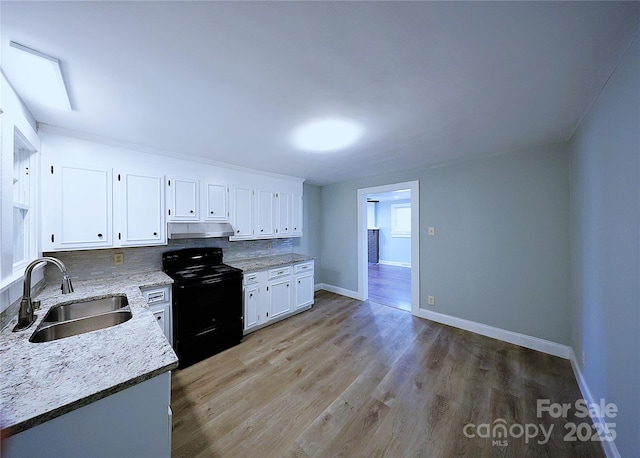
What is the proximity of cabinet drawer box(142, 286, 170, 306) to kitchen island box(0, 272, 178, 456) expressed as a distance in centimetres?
88

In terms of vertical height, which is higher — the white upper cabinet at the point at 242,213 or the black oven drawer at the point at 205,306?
the white upper cabinet at the point at 242,213

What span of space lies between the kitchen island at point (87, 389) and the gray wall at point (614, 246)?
7.45 ft

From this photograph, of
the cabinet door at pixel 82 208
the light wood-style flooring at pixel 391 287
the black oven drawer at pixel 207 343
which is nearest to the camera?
the cabinet door at pixel 82 208

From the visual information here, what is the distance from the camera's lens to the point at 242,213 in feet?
10.6

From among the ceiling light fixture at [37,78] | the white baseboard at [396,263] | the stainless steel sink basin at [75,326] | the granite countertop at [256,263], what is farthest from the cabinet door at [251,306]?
the white baseboard at [396,263]

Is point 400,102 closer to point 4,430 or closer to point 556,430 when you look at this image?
point 4,430

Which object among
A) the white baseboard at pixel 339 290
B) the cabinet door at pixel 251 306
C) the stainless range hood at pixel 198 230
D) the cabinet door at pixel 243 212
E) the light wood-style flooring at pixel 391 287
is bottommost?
the light wood-style flooring at pixel 391 287

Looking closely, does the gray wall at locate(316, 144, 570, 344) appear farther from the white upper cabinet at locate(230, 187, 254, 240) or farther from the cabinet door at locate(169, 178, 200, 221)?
the cabinet door at locate(169, 178, 200, 221)

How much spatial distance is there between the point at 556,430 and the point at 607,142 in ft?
6.51

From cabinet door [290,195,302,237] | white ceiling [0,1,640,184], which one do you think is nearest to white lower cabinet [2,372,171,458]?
white ceiling [0,1,640,184]

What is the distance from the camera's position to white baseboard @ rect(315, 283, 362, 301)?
4.25 metres

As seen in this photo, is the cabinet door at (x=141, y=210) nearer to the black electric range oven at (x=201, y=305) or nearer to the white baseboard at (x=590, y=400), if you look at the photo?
the black electric range oven at (x=201, y=305)

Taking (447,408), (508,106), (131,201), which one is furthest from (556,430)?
(131,201)

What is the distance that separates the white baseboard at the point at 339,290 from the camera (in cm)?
425
